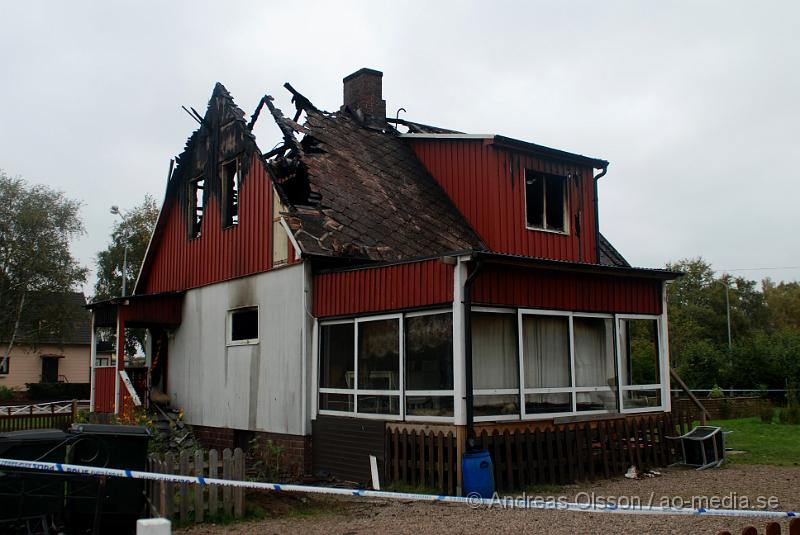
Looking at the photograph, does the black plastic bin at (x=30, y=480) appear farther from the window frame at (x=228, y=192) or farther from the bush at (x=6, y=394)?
the bush at (x=6, y=394)

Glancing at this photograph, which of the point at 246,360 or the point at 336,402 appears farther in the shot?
the point at 246,360

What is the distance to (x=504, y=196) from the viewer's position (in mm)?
17109

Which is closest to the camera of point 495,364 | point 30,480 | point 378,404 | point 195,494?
point 30,480

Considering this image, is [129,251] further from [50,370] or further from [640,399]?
[640,399]

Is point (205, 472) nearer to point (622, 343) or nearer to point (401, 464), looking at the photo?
point (401, 464)

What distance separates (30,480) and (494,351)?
7.08 meters

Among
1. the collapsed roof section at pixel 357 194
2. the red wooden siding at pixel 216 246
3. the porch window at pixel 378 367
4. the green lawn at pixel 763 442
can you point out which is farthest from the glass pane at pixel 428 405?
the green lawn at pixel 763 442

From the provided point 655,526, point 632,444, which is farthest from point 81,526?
point 632,444

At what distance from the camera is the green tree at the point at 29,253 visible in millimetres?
38469

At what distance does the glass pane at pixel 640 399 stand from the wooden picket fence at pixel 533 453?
0.36 meters

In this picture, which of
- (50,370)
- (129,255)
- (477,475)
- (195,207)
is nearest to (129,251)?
(129,255)

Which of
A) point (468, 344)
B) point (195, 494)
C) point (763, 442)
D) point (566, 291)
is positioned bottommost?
point (763, 442)

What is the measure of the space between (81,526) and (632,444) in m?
9.26

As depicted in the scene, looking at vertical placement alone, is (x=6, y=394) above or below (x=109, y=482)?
below
